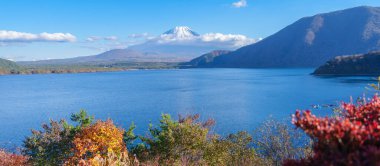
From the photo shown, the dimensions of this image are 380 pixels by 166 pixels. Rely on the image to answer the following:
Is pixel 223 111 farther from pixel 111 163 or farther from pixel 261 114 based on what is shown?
pixel 111 163

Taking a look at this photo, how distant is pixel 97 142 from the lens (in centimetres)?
1554

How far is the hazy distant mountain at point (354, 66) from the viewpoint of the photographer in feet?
379

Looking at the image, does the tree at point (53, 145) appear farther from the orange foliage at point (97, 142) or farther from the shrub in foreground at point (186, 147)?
the shrub in foreground at point (186, 147)

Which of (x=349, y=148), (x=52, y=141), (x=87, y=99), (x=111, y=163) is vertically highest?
(x=349, y=148)

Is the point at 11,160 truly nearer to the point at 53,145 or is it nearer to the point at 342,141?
the point at 53,145

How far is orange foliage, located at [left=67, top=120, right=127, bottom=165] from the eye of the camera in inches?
584

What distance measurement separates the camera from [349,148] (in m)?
3.75

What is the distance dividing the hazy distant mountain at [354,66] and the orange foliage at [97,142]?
107012mm

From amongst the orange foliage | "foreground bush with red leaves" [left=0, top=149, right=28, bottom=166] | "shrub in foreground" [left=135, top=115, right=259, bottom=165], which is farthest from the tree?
"shrub in foreground" [left=135, top=115, right=259, bottom=165]

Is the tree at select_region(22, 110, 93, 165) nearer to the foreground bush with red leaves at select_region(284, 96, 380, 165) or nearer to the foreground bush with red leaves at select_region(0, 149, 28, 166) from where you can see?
the foreground bush with red leaves at select_region(0, 149, 28, 166)

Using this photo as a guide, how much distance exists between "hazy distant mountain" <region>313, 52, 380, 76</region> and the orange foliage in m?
107

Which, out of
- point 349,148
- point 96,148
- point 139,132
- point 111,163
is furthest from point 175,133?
point 139,132

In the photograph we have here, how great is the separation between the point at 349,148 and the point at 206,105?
52694 millimetres

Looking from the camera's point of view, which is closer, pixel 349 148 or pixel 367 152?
pixel 367 152
